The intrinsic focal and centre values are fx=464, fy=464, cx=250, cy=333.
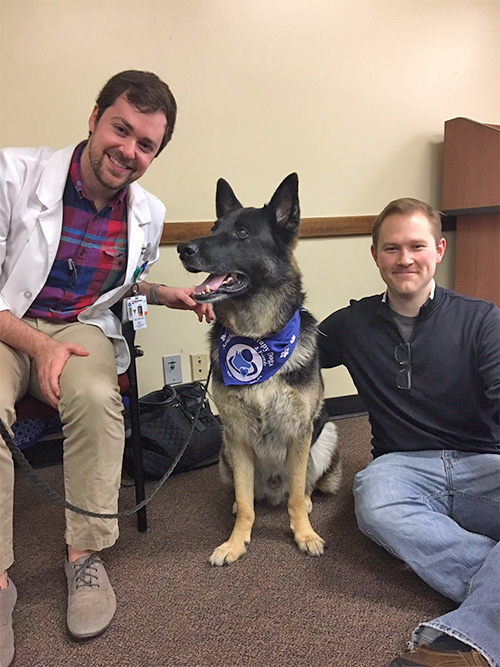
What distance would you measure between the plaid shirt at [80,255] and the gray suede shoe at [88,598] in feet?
2.44

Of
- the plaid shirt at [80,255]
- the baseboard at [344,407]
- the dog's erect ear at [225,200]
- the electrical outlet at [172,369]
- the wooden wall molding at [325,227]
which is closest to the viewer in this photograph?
the plaid shirt at [80,255]

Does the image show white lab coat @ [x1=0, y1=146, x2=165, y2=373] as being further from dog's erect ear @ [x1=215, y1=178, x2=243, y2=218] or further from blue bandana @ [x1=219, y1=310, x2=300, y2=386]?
blue bandana @ [x1=219, y1=310, x2=300, y2=386]

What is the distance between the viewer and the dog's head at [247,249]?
136cm

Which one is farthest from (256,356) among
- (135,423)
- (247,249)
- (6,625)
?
(6,625)

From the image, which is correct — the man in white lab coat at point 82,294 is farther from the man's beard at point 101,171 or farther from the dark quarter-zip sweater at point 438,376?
the dark quarter-zip sweater at point 438,376

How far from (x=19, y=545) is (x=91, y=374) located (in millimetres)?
740

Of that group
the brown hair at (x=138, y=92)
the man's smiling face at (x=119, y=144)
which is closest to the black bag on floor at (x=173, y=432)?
the man's smiling face at (x=119, y=144)

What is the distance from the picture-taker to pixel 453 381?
1415 mm

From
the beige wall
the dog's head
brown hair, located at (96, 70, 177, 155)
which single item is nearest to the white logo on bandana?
the dog's head

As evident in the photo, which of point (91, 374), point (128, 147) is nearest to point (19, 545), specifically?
point (91, 374)

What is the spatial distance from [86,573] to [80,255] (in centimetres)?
94

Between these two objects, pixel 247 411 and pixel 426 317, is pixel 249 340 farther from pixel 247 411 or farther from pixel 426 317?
pixel 426 317

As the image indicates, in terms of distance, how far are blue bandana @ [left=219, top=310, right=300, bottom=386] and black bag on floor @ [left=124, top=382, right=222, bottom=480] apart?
2.08ft

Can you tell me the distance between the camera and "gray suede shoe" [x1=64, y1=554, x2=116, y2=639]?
3.87 feet
